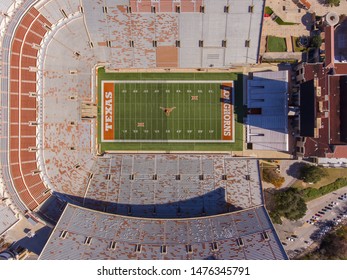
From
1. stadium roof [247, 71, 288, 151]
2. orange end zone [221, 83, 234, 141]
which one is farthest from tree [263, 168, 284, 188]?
orange end zone [221, 83, 234, 141]

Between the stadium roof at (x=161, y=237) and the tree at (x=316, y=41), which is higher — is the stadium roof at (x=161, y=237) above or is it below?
below

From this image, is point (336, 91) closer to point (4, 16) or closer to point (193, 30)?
point (193, 30)

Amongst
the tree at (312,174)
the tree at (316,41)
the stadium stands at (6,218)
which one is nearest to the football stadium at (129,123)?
the stadium stands at (6,218)

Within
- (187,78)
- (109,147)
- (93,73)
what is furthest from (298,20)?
(109,147)

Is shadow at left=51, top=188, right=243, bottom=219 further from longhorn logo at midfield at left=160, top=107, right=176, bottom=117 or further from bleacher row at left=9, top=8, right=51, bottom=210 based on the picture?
longhorn logo at midfield at left=160, top=107, right=176, bottom=117

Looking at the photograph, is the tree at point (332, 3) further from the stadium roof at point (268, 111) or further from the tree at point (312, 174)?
the tree at point (312, 174)

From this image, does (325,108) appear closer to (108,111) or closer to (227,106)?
(227,106)

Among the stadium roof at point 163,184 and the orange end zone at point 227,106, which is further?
the orange end zone at point 227,106

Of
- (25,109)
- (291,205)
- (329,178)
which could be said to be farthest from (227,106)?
(25,109)
